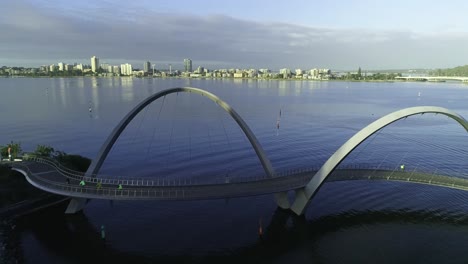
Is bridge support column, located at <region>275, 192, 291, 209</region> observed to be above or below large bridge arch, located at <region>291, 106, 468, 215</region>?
below

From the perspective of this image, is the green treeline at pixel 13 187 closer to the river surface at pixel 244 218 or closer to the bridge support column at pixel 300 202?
the river surface at pixel 244 218

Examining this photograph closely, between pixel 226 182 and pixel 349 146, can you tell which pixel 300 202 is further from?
pixel 349 146

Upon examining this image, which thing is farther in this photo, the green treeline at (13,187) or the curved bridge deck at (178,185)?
the green treeline at (13,187)

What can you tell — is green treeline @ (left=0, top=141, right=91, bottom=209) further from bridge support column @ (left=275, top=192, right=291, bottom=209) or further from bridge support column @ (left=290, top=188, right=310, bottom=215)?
bridge support column @ (left=290, top=188, right=310, bottom=215)

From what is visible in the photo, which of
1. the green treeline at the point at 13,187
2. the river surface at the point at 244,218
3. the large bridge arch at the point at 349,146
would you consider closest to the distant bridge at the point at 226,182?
the large bridge arch at the point at 349,146

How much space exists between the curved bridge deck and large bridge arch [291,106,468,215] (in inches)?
55.3

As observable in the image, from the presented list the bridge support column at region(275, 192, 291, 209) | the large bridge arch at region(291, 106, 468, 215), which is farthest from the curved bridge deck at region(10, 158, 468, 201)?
the bridge support column at region(275, 192, 291, 209)

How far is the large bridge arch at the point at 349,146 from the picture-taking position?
2944 cm

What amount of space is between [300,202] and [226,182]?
7956 mm

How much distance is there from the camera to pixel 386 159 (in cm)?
6050

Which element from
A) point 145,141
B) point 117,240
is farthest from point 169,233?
point 145,141

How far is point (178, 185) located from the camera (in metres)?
30.2

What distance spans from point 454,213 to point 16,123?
301 ft

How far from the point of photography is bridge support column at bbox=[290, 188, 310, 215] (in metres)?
34.2
